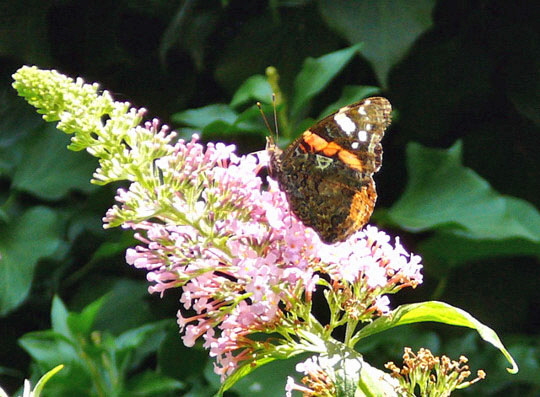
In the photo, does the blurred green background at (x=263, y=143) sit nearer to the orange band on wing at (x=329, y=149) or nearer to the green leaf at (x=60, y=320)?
the green leaf at (x=60, y=320)

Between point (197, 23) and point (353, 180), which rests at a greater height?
point (353, 180)

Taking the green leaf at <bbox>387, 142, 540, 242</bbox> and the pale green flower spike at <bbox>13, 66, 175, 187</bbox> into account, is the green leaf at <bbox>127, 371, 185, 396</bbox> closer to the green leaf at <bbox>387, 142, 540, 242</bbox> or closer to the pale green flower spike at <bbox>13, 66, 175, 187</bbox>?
the green leaf at <bbox>387, 142, 540, 242</bbox>

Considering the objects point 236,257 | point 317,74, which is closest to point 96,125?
point 236,257

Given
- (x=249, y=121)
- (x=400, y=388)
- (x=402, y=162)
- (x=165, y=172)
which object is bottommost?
(x=402, y=162)

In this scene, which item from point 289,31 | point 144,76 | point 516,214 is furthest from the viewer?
point 144,76

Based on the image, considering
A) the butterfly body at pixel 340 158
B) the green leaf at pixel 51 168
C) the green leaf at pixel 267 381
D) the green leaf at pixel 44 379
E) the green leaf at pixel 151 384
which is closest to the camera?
the green leaf at pixel 44 379

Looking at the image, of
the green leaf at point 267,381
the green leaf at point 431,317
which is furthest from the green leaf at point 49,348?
the green leaf at point 431,317

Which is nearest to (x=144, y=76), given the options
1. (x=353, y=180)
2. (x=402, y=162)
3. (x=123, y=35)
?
(x=123, y=35)

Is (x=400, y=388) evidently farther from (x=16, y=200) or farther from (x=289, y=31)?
(x=16, y=200)
